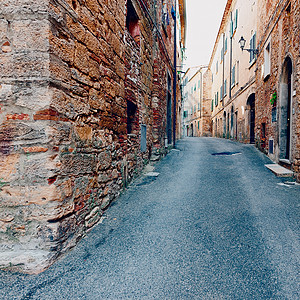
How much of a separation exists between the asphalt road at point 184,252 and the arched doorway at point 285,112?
8.35ft

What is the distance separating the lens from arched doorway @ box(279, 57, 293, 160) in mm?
5859

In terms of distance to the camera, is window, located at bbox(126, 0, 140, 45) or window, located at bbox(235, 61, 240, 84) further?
window, located at bbox(235, 61, 240, 84)

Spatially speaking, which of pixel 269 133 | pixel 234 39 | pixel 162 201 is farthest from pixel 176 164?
pixel 234 39

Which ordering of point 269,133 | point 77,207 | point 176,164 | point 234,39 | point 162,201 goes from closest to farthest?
point 77,207
point 162,201
point 176,164
point 269,133
point 234,39

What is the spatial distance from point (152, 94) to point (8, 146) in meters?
5.23

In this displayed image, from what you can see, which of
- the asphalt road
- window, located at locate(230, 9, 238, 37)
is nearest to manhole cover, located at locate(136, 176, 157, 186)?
the asphalt road

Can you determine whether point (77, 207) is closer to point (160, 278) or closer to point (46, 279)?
point (46, 279)

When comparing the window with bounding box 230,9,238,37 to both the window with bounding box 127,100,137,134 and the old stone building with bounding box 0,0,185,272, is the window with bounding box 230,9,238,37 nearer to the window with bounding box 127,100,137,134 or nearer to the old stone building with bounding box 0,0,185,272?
the window with bounding box 127,100,137,134

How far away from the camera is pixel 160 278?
189 cm

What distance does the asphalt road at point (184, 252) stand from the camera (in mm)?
1756

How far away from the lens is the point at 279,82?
6004mm

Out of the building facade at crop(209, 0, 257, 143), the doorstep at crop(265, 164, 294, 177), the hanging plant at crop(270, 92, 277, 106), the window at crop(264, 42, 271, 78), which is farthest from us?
the building facade at crop(209, 0, 257, 143)

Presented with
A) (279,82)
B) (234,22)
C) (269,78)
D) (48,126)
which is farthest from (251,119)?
(48,126)

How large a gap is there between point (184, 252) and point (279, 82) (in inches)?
234
